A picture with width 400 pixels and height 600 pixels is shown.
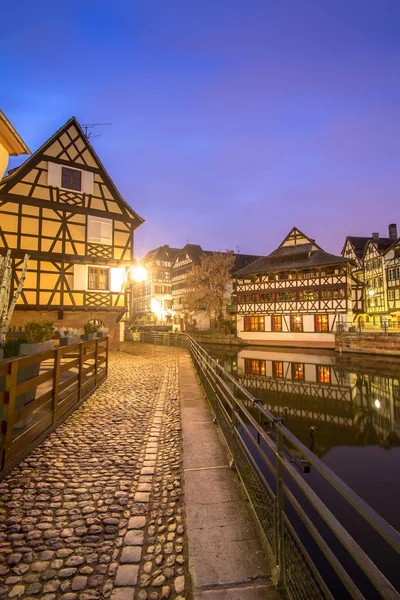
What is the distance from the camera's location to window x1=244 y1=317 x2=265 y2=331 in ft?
118

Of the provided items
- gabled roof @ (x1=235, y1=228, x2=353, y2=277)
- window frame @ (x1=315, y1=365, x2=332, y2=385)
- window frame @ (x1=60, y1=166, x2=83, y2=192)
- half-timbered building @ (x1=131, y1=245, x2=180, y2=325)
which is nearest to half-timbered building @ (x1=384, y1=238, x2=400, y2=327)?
gabled roof @ (x1=235, y1=228, x2=353, y2=277)

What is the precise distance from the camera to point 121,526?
326 centimetres

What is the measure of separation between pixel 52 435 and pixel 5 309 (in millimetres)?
2681

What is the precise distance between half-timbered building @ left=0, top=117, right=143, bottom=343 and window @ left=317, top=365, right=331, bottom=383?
12445 mm

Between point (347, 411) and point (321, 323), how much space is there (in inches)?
868

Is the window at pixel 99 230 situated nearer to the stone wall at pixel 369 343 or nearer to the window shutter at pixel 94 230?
the window shutter at pixel 94 230

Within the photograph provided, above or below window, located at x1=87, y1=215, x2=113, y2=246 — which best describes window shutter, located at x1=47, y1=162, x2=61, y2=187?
above

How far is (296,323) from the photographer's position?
3359 centimetres

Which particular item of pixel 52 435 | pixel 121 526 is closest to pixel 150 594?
pixel 121 526

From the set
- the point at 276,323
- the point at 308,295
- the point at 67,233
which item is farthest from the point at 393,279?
the point at 67,233

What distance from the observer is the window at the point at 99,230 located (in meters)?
20.5

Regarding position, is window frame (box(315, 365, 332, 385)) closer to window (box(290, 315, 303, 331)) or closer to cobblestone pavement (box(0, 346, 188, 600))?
cobblestone pavement (box(0, 346, 188, 600))

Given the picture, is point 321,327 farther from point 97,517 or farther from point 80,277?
point 97,517

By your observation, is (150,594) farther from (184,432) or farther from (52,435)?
(52,435)
